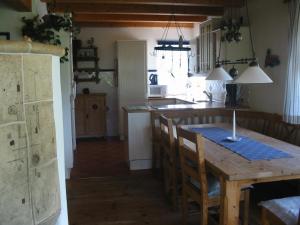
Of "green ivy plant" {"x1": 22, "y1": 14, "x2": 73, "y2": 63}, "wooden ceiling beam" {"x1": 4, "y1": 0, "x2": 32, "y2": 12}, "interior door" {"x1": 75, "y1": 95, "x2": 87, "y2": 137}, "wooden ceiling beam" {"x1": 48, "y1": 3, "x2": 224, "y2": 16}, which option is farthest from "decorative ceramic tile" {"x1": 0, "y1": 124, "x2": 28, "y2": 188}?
"interior door" {"x1": 75, "y1": 95, "x2": 87, "y2": 137}

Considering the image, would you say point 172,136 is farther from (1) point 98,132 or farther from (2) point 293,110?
(1) point 98,132

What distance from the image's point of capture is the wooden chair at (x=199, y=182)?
2351mm

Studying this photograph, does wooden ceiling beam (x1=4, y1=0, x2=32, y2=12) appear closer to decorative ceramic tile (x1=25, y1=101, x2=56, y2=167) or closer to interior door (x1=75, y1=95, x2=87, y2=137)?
decorative ceramic tile (x1=25, y1=101, x2=56, y2=167)

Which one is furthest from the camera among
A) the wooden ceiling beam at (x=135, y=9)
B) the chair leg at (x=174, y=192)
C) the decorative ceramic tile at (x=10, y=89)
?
the wooden ceiling beam at (x=135, y=9)

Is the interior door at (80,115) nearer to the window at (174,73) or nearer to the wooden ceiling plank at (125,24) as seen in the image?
the wooden ceiling plank at (125,24)

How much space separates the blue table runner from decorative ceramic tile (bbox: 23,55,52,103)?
1.64 m

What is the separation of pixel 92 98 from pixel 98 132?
0.76 meters

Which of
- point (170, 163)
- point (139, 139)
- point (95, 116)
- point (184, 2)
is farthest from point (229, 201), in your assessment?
point (95, 116)

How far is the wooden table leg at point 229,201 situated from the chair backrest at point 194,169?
25cm

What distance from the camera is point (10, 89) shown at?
115cm

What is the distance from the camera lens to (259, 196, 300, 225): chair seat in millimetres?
1991

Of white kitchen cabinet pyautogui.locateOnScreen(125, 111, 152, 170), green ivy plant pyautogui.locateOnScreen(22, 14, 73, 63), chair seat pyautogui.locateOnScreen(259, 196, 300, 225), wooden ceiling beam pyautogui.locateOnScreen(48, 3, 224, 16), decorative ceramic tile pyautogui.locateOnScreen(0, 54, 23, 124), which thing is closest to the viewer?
decorative ceramic tile pyautogui.locateOnScreen(0, 54, 23, 124)

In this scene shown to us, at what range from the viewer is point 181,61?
7.57 meters

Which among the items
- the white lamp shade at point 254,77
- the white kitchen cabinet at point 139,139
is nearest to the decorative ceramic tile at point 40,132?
the white lamp shade at point 254,77
